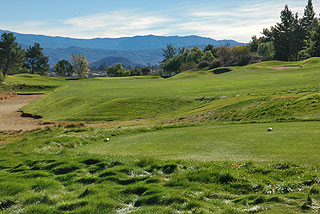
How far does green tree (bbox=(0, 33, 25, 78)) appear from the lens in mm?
119188

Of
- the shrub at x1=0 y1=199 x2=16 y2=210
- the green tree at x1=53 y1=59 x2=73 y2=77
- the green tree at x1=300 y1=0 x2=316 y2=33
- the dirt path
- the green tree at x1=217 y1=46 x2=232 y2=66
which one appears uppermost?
the green tree at x1=300 y1=0 x2=316 y2=33

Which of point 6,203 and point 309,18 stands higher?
point 309,18

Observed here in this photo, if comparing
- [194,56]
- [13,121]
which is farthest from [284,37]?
[13,121]

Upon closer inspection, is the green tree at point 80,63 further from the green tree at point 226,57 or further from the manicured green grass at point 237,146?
the manicured green grass at point 237,146

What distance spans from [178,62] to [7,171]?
139647 mm

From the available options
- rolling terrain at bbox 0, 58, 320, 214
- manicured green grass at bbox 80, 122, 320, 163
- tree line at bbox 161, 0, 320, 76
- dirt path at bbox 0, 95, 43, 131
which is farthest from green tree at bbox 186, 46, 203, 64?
manicured green grass at bbox 80, 122, 320, 163

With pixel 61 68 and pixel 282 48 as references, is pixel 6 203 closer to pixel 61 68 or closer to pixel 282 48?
pixel 282 48

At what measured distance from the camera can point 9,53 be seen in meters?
120

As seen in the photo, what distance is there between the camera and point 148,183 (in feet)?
31.8

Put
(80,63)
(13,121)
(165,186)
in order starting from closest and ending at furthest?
1. (165,186)
2. (13,121)
3. (80,63)

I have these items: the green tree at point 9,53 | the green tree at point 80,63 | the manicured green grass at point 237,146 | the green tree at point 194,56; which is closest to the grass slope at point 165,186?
the manicured green grass at point 237,146

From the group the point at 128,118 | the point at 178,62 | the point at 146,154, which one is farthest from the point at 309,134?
the point at 178,62

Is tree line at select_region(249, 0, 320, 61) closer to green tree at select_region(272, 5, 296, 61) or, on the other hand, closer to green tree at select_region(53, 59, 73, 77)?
green tree at select_region(272, 5, 296, 61)

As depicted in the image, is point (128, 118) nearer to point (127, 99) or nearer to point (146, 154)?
point (127, 99)
